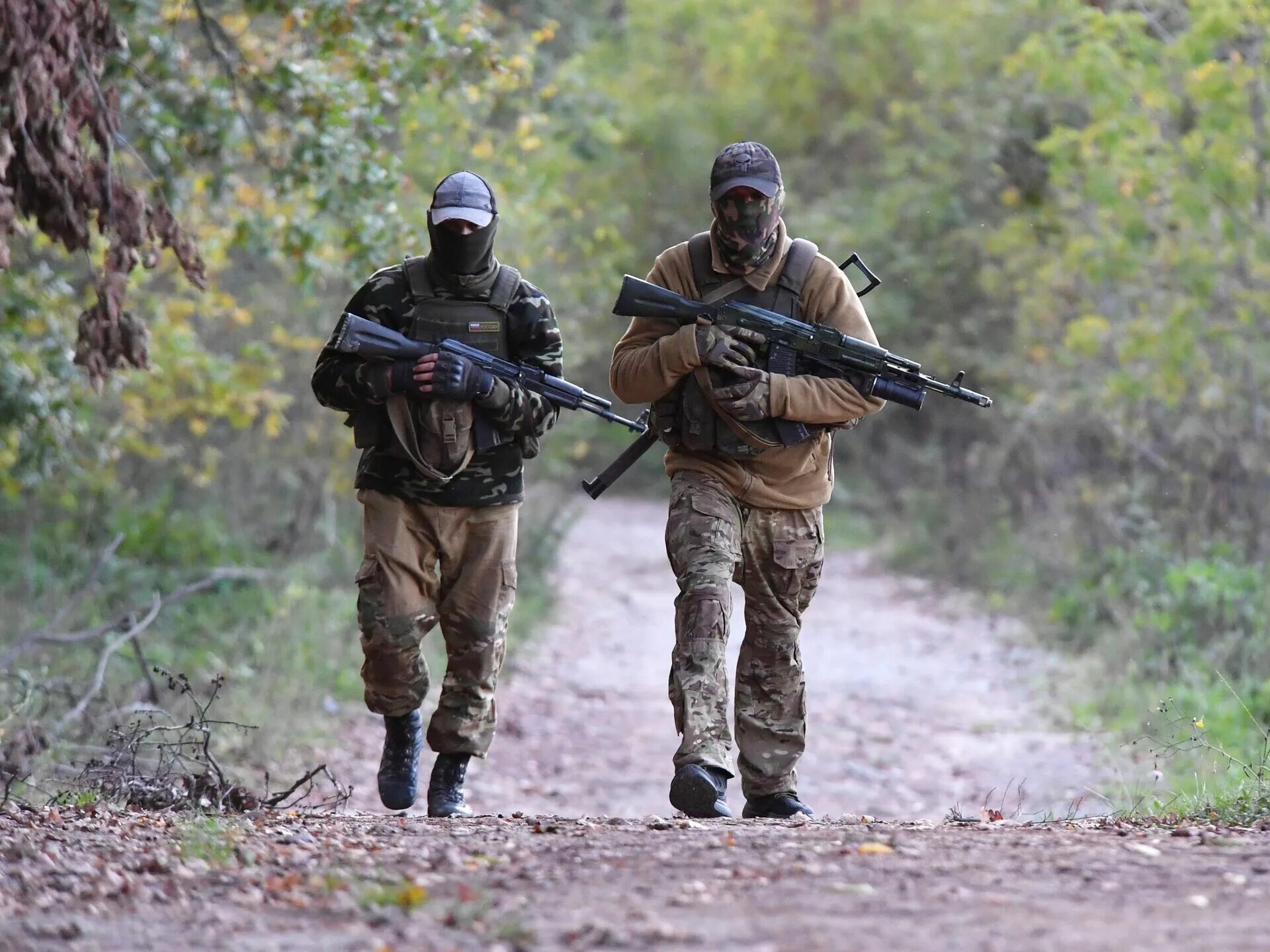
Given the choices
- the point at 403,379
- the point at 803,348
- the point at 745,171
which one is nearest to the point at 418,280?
the point at 403,379

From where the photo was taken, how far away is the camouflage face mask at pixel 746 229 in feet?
19.2

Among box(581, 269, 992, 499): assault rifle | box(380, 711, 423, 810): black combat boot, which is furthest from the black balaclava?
box(380, 711, 423, 810): black combat boot

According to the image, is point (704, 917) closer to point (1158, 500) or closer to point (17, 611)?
point (17, 611)

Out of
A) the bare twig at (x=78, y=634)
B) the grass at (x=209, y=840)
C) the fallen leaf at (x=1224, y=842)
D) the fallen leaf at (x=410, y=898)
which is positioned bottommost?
the fallen leaf at (x=410, y=898)

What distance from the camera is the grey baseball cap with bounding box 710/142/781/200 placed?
5.84 metres

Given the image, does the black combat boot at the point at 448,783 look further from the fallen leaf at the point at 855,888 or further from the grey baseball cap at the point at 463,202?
the fallen leaf at the point at 855,888

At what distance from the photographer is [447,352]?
19.6ft

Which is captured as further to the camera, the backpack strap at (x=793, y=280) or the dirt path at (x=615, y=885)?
the backpack strap at (x=793, y=280)

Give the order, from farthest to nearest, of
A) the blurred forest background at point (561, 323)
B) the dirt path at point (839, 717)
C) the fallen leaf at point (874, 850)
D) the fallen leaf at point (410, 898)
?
1. the dirt path at point (839, 717)
2. the blurred forest background at point (561, 323)
3. the fallen leaf at point (874, 850)
4. the fallen leaf at point (410, 898)

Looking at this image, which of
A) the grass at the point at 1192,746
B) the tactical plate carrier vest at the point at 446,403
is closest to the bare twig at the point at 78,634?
the tactical plate carrier vest at the point at 446,403

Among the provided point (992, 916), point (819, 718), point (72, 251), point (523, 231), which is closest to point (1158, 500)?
point (819, 718)

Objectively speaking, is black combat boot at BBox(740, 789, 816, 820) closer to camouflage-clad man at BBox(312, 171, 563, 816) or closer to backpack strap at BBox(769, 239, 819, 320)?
camouflage-clad man at BBox(312, 171, 563, 816)

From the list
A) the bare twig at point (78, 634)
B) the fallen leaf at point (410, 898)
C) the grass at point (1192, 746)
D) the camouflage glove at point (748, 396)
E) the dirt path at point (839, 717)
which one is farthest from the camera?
the dirt path at point (839, 717)

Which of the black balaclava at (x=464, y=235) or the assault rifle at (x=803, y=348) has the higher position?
the black balaclava at (x=464, y=235)
